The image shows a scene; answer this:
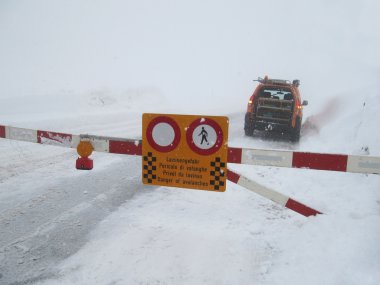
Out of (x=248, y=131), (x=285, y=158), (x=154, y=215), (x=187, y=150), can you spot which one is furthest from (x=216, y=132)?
(x=248, y=131)

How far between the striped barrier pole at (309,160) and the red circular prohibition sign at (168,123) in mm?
527

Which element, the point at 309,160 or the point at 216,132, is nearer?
the point at 216,132

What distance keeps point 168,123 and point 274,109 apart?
28.7ft

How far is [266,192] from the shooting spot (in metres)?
3.87

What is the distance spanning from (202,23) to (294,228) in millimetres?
46789

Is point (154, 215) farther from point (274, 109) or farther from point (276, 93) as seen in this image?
point (276, 93)

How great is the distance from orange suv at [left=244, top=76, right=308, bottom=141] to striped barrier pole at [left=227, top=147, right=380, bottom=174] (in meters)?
8.14

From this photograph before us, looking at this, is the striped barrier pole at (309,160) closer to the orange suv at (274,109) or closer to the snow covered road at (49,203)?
the snow covered road at (49,203)

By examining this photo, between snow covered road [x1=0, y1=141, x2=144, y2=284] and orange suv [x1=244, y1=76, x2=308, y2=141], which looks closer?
snow covered road [x1=0, y1=141, x2=144, y2=284]

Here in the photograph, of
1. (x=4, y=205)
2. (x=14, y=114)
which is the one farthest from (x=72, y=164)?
(x=14, y=114)

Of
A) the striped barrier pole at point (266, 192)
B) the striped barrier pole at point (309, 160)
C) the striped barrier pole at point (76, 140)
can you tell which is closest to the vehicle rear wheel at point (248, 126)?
the striped barrier pole at point (266, 192)

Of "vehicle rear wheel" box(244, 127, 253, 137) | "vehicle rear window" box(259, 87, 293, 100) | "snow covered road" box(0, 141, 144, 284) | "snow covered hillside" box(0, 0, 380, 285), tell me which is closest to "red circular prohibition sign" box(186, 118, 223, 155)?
"snow covered hillside" box(0, 0, 380, 285)

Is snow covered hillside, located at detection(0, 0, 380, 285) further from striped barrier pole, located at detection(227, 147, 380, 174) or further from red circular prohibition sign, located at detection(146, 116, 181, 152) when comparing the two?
red circular prohibition sign, located at detection(146, 116, 181, 152)

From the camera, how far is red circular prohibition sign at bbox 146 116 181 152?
10.7 ft
